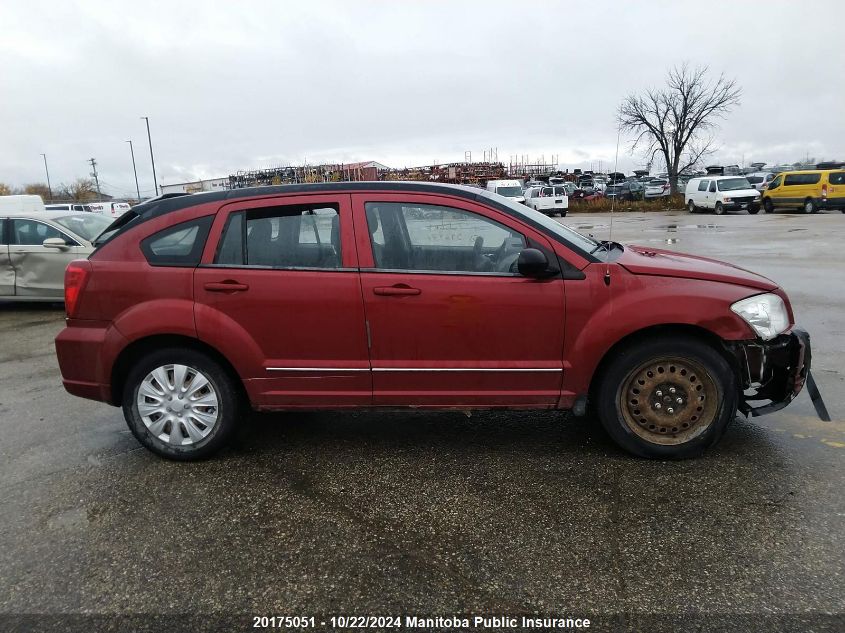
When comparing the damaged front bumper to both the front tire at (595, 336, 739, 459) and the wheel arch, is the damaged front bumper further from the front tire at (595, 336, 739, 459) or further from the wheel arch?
the wheel arch

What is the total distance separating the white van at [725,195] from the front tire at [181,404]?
30.7 m

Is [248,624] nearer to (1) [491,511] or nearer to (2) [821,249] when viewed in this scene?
(1) [491,511]

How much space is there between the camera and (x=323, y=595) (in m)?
2.50

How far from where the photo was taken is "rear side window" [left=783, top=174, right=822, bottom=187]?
26166 mm

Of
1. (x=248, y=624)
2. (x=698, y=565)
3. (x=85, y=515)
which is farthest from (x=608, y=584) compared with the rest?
(x=85, y=515)

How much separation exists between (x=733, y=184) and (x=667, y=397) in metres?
30.7

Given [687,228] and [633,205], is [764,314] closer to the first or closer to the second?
[687,228]

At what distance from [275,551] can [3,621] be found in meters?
1.08

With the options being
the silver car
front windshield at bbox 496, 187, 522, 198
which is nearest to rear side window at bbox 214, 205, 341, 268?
the silver car

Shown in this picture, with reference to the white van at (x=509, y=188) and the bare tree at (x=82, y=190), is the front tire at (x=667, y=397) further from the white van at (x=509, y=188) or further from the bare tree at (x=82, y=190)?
the bare tree at (x=82, y=190)

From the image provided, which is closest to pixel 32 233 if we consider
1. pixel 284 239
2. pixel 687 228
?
pixel 284 239

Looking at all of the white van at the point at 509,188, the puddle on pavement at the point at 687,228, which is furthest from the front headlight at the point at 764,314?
the white van at the point at 509,188

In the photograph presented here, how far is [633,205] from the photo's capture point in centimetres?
3772

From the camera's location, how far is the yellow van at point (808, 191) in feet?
83.6
